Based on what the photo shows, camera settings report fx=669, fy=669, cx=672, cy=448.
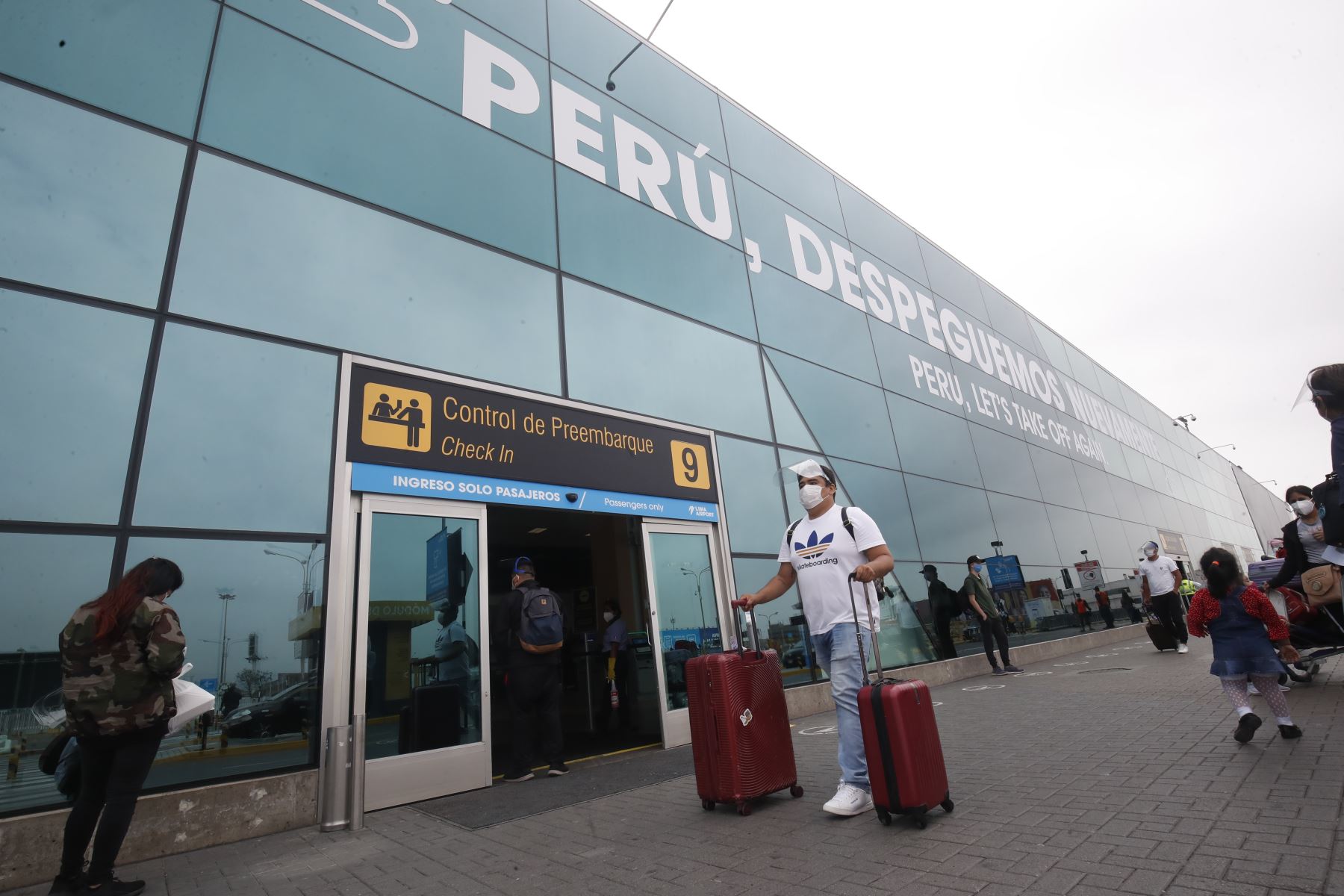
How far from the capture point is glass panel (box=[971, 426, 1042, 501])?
49.8ft

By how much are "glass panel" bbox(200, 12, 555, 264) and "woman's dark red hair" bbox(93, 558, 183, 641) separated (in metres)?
3.79

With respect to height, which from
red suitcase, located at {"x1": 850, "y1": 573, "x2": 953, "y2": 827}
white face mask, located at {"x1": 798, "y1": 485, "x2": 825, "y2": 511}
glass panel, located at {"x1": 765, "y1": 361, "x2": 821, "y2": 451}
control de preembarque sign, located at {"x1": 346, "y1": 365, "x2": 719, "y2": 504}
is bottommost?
red suitcase, located at {"x1": 850, "y1": 573, "x2": 953, "y2": 827}

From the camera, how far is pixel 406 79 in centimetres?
709

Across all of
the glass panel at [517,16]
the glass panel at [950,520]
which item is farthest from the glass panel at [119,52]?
the glass panel at [950,520]

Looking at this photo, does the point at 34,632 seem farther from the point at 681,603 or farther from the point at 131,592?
the point at 681,603

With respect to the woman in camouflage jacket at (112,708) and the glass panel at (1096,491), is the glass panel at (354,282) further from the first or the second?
the glass panel at (1096,491)

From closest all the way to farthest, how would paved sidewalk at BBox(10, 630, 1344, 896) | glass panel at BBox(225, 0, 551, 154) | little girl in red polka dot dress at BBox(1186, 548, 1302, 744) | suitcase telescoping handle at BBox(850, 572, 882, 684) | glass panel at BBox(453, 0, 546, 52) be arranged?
paved sidewalk at BBox(10, 630, 1344, 896)
suitcase telescoping handle at BBox(850, 572, 882, 684)
little girl in red polka dot dress at BBox(1186, 548, 1302, 744)
glass panel at BBox(225, 0, 551, 154)
glass panel at BBox(453, 0, 546, 52)

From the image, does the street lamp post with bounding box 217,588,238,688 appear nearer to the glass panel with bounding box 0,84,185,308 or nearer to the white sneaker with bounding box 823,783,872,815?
the glass panel with bounding box 0,84,185,308

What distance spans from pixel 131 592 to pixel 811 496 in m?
3.77

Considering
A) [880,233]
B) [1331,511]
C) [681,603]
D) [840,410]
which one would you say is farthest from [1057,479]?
[1331,511]

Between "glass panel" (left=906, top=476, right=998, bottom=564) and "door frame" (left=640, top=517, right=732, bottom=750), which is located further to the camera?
"glass panel" (left=906, top=476, right=998, bottom=564)

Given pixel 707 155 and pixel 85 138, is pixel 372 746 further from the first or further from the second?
pixel 707 155

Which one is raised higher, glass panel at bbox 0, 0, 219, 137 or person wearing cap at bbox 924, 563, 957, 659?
glass panel at bbox 0, 0, 219, 137

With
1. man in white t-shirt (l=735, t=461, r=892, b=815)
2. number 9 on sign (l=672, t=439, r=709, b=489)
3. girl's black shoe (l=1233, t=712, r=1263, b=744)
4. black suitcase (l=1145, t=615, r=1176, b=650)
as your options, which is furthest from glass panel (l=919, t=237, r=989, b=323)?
man in white t-shirt (l=735, t=461, r=892, b=815)
